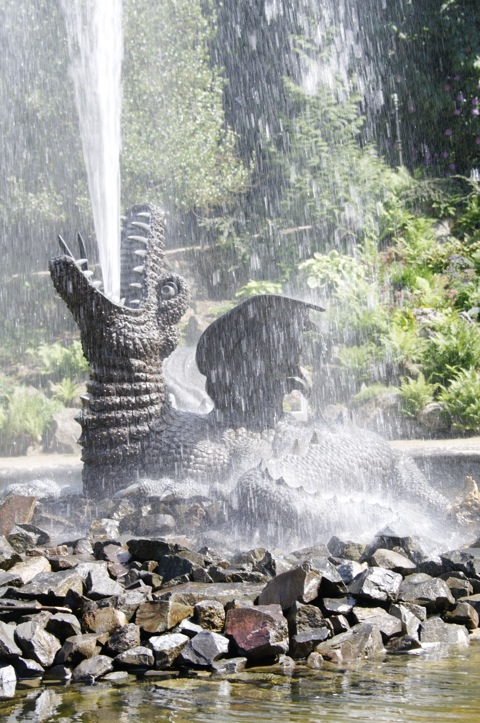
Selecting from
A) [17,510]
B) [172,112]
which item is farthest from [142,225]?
[172,112]

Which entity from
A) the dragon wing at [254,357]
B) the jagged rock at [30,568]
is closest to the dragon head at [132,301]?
the dragon wing at [254,357]

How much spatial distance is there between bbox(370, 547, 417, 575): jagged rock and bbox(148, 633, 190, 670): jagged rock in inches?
41.6

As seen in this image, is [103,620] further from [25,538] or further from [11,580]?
[25,538]

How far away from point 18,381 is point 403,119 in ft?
31.6

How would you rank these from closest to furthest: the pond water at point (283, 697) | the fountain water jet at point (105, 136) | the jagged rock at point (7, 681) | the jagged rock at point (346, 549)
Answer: the pond water at point (283, 697) < the jagged rock at point (7, 681) < the jagged rock at point (346, 549) < the fountain water jet at point (105, 136)

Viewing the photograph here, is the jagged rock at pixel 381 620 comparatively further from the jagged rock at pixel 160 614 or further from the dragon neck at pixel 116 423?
the dragon neck at pixel 116 423

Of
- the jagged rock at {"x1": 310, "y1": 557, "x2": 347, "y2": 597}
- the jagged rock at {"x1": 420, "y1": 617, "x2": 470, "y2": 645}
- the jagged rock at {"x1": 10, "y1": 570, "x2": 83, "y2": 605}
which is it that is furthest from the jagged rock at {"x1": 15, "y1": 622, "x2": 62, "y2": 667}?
the jagged rock at {"x1": 420, "y1": 617, "x2": 470, "y2": 645}

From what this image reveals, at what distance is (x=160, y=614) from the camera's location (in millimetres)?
2811

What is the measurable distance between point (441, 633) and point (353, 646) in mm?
389

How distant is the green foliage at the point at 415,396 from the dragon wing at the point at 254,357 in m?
5.04

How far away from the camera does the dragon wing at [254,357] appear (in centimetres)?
542

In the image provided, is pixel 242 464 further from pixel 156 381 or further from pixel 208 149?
pixel 208 149

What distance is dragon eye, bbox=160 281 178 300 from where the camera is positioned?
5418 millimetres

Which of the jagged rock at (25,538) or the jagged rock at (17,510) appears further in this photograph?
the jagged rock at (17,510)
